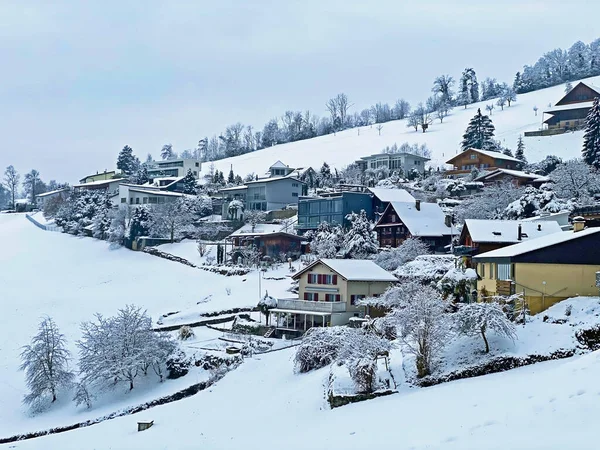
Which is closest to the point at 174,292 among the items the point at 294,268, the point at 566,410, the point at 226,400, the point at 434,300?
the point at 294,268

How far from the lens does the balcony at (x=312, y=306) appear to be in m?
44.6

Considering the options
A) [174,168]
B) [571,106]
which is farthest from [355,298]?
[174,168]

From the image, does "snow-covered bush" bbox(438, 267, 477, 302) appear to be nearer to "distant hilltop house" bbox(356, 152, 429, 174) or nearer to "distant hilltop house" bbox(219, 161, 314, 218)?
"distant hilltop house" bbox(219, 161, 314, 218)

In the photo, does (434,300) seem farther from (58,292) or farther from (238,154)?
(238,154)

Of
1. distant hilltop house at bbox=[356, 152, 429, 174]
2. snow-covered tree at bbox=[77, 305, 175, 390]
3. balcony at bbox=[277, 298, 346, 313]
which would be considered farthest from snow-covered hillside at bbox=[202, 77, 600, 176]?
snow-covered tree at bbox=[77, 305, 175, 390]

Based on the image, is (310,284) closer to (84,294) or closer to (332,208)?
(332,208)

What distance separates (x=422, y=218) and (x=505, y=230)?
52.2 ft

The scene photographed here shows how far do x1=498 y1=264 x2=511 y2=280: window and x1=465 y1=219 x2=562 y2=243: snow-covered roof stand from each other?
9732mm

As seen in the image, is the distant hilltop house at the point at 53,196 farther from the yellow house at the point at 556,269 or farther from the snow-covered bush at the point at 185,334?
the yellow house at the point at 556,269

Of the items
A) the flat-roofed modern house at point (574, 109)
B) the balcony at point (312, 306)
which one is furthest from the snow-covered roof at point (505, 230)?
the flat-roofed modern house at point (574, 109)

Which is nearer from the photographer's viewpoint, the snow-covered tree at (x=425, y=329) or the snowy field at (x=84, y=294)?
the snow-covered tree at (x=425, y=329)

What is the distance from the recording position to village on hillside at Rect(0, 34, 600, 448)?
27.8 meters

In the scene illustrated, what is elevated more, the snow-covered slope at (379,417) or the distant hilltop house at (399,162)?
the distant hilltop house at (399,162)

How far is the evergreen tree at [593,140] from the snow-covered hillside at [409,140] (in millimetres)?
24171
